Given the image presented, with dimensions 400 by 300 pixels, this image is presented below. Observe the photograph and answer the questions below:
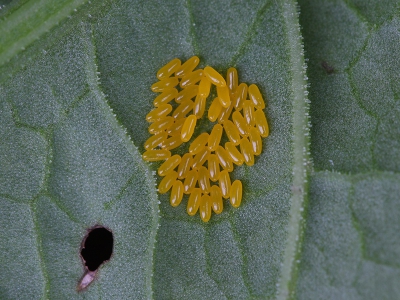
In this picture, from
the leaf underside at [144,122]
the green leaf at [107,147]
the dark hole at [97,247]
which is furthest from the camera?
the dark hole at [97,247]

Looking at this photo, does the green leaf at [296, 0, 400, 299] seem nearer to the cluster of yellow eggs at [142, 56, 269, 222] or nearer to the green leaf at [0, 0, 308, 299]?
the green leaf at [0, 0, 308, 299]

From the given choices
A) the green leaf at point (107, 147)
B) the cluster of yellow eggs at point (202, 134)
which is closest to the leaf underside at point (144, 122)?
the green leaf at point (107, 147)

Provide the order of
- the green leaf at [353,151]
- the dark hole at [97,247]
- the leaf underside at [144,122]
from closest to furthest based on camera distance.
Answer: the green leaf at [353,151] → the leaf underside at [144,122] → the dark hole at [97,247]

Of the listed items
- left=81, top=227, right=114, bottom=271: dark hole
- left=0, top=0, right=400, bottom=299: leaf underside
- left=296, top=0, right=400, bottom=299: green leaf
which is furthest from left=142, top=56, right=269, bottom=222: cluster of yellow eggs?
left=81, top=227, right=114, bottom=271: dark hole

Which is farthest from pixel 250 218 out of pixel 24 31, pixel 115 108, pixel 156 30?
pixel 24 31

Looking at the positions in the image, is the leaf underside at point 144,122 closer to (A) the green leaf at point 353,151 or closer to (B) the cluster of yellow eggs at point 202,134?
(A) the green leaf at point 353,151

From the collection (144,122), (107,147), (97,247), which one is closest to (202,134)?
(144,122)

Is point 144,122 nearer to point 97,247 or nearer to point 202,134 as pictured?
point 202,134

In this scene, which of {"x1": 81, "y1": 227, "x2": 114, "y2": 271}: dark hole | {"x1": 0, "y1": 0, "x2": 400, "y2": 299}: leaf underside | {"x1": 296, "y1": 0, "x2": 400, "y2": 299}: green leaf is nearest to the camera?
{"x1": 296, "y1": 0, "x2": 400, "y2": 299}: green leaf
